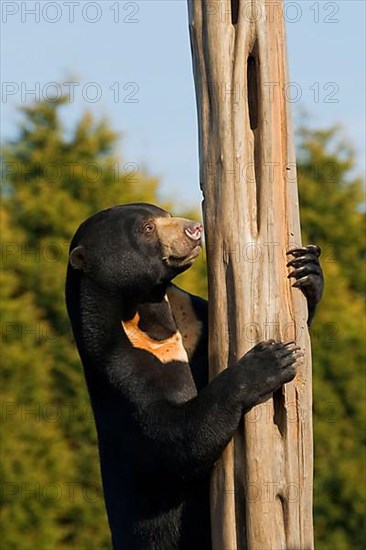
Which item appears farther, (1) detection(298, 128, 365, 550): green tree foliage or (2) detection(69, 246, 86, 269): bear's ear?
(1) detection(298, 128, 365, 550): green tree foliage

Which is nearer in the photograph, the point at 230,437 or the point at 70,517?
the point at 230,437

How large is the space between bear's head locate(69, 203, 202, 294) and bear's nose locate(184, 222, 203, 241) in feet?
0.19

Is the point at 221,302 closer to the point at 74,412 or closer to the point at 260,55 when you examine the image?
the point at 260,55

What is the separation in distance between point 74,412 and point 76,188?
2.06 metres

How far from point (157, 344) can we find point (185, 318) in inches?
9.5

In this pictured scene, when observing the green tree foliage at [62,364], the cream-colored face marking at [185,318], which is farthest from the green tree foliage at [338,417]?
the cream-colored face marking at [185,318]

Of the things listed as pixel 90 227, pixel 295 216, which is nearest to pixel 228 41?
pixel 295 216

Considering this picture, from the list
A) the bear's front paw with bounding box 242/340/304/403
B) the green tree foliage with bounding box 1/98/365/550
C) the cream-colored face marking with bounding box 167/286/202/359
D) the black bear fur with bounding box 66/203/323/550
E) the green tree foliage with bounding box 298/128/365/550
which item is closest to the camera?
the bear's front paw with bounding box 242/340/304/403

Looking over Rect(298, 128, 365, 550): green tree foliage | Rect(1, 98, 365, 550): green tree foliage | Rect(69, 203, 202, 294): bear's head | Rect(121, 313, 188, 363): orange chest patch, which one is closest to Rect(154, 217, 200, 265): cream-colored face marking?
Rect(69, 203, 202, 294): bear's head

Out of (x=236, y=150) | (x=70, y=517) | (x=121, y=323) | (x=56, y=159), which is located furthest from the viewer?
(x=56, y=159)

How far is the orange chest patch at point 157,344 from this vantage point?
520 cm

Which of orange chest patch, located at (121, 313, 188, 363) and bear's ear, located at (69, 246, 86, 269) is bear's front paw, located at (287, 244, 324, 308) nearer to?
orange chest patch, located at (121, 313, 188, 363)

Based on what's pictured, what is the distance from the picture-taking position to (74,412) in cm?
1104

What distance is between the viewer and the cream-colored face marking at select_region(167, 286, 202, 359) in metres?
5.38
